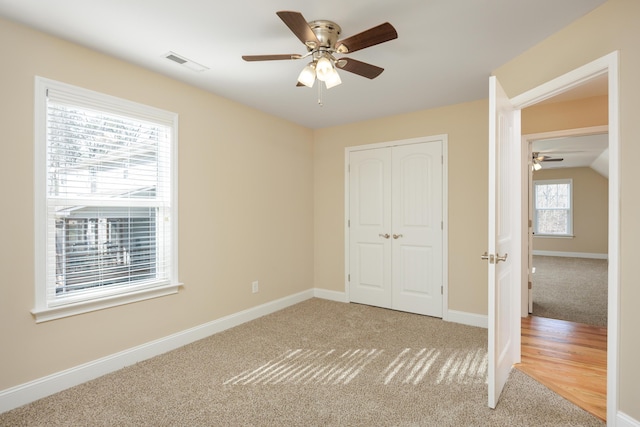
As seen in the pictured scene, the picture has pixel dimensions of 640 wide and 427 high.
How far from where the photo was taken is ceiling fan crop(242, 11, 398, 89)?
1804 mm

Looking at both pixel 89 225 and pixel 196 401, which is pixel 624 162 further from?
pixel 89 225

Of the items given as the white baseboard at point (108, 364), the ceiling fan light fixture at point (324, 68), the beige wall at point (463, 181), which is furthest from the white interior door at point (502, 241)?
the white baseboard at point (108, 364)

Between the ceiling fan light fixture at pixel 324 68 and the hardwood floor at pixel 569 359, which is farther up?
the ceiling fan light fixture at pixel 324 68

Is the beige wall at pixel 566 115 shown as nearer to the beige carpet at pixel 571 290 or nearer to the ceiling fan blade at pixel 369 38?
the beige carpet at pixel 571 290

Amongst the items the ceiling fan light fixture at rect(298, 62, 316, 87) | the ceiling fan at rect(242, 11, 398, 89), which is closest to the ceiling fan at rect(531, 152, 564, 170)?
the ceiling fan at rect(242, 11, 398, 89)

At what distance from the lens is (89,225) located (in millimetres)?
2461

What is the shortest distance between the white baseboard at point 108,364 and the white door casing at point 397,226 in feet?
5.12

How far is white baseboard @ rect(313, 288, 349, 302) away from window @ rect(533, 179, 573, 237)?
712 centimetres

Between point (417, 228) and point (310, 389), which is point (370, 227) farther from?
point (310, 389)

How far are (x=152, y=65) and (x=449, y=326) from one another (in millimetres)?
3810

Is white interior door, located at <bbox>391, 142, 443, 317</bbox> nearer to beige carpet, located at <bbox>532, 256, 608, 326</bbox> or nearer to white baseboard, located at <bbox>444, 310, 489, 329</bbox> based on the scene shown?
white baseboard, located at <bbox>444, 310, 489, 329</bbox>

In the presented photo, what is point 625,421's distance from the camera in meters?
1.74

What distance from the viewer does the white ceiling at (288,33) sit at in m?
1.93

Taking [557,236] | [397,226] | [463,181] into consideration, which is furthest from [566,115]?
[557,236]
